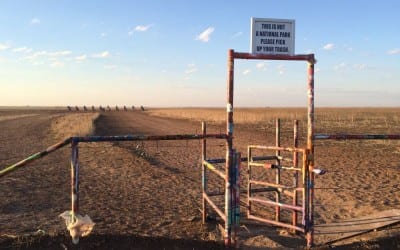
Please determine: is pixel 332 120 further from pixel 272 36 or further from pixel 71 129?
pixel 272 36

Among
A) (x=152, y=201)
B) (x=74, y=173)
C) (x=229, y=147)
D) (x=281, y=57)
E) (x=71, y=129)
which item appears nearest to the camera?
(x=74, y=173)

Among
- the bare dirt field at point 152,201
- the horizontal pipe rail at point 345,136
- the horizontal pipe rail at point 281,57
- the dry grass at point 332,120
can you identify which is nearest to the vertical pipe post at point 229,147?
the horizontal pipe rail at point 281,57

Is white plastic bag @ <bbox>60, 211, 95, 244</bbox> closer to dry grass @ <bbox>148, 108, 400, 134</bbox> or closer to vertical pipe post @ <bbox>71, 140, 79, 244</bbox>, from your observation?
vertical pipe post @ <bbox>71, 140, 79, 244</bbox>

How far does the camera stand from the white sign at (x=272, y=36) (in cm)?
547

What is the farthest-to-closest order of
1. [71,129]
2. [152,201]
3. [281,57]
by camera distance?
[71,129], [152,201], [281,57]

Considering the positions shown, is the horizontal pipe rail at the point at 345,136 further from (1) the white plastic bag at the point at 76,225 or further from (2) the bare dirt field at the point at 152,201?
(1) the white plastic bag at the point at 76,225

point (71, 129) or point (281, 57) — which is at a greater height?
point (281, 57)

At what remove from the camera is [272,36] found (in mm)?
5543

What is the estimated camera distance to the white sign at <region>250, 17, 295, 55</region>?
5.47 m

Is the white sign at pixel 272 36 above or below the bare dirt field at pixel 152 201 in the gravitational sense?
above

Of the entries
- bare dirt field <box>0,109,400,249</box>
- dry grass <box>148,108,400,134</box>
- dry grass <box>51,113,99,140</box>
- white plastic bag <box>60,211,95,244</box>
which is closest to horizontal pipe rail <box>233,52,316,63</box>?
bare dirt field <box>0,109,400,249</box>

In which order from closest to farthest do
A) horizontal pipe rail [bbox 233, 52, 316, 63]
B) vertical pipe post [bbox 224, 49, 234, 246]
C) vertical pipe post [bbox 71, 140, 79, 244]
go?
1. vertical pipe post [bbox 71, 140, 79, 244]
2. vertical pipe post [bbox 224, 49, 234, 246]
3. horizontal pipe rail [bbox 233, 52, 316, 63]

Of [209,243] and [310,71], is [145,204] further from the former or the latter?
[310,71]

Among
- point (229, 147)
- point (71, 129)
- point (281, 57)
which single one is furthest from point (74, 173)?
point (71, 129)
